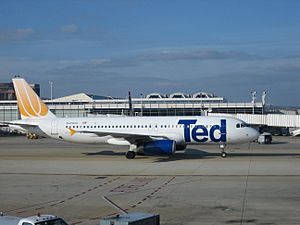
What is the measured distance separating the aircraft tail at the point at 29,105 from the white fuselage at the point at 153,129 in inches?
35.1

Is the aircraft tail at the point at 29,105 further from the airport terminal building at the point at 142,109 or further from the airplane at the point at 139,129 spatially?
the airport terminal building at the point at 142,109

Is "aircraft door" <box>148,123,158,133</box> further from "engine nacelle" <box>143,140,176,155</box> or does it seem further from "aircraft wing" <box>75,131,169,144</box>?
"engine nacelle" <box>143,140,176,155</box>

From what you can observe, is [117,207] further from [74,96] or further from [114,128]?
[74,96]

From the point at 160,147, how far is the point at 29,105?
14272 mm

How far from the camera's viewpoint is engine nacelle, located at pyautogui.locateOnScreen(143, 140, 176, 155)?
3672cm

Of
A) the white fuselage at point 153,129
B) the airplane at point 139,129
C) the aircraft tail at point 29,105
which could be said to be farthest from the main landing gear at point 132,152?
the aircraft tail at point 29,105

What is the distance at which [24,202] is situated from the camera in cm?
2030

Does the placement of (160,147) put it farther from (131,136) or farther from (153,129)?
(153,129)

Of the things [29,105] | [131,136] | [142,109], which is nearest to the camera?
[131,136]

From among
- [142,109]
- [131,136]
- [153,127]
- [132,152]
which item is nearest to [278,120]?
[142,109]

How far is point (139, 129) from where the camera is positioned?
41.0 meters

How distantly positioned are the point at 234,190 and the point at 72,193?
7.66 meters

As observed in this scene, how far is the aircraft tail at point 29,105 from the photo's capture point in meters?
43.8

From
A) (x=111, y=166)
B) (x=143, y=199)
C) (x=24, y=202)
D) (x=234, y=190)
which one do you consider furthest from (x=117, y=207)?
(x=111, y=166)
